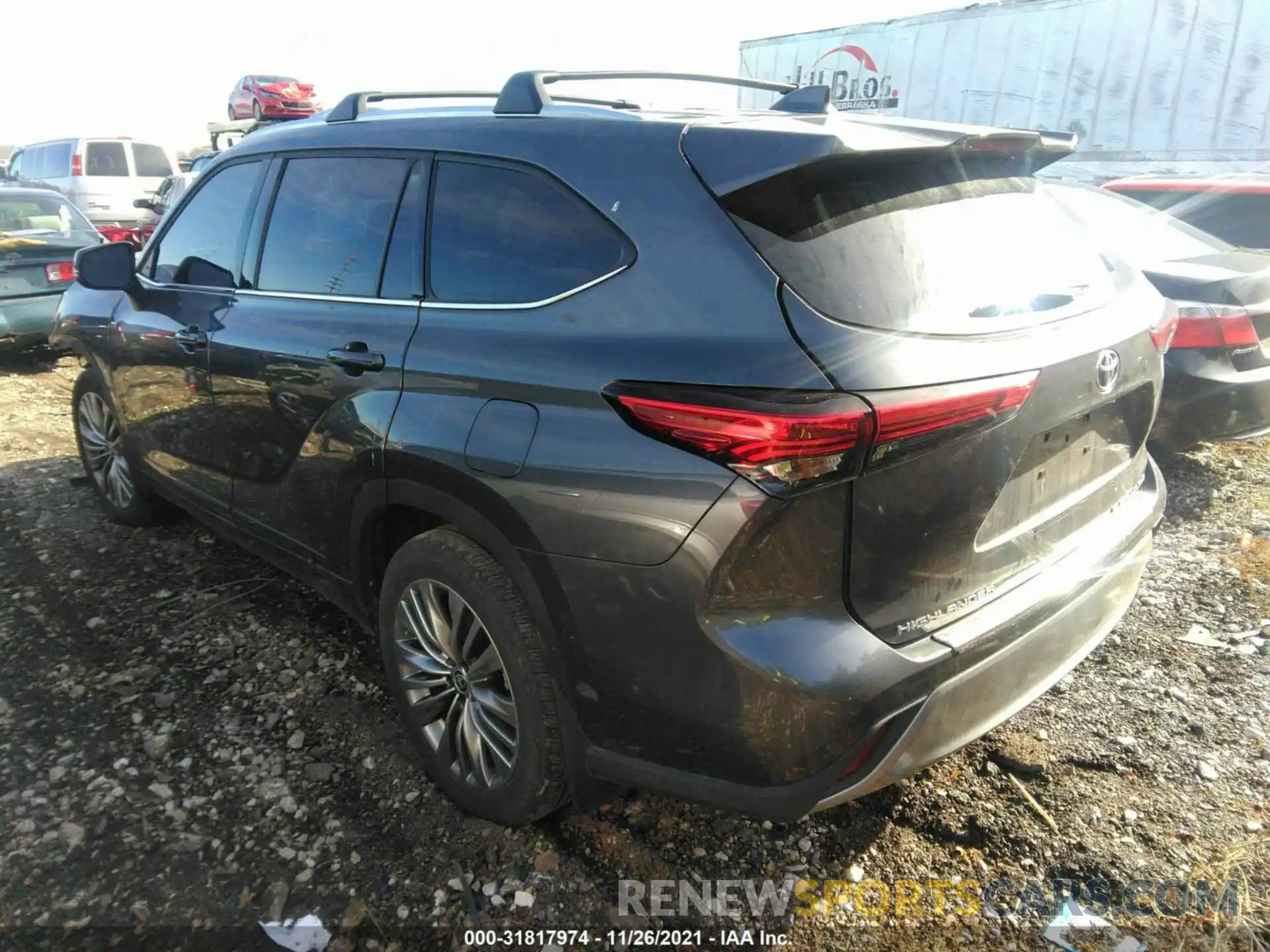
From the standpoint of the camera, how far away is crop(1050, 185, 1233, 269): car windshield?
499cm

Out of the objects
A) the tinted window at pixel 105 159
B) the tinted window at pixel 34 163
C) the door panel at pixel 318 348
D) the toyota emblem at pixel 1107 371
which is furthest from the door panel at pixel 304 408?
the tinted window at pixel 34 163

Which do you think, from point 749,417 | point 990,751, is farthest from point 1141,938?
point 749,417

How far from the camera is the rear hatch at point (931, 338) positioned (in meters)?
1.70

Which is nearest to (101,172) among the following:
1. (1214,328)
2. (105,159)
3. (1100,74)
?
(105,159)

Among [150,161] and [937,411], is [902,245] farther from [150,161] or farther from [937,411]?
[150,161]

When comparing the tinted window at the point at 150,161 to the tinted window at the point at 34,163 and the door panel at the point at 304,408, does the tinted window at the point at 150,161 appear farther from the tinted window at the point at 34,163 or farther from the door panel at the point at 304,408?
the door panel at the point at 304,408

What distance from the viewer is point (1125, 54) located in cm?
1291

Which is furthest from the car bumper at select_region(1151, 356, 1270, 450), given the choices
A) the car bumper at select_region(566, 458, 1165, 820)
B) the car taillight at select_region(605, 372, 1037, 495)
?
the car taillight at select_region(605, 372, 1037, 495)

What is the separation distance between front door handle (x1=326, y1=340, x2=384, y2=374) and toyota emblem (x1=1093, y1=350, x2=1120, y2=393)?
181 cm

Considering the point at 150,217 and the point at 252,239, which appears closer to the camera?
the point at 252,239

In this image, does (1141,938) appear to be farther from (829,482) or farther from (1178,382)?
(1178,382)

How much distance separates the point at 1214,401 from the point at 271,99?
66.8 ft

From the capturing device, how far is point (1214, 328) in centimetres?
434

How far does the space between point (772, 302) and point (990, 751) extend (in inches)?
68.3
